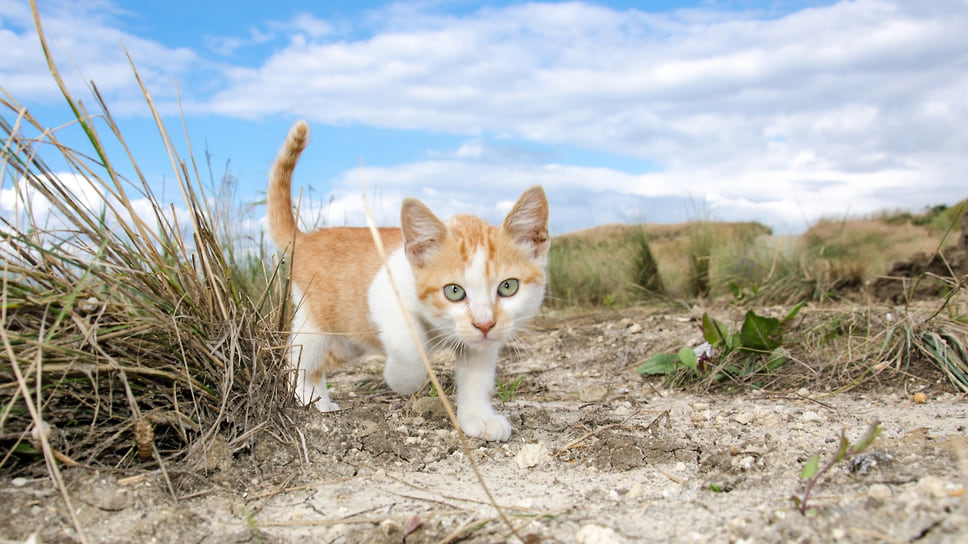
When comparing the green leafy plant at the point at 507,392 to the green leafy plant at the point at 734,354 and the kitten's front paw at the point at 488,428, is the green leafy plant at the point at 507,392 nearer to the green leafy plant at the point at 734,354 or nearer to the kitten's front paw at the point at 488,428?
the kitten's front paw at the point at 488,428

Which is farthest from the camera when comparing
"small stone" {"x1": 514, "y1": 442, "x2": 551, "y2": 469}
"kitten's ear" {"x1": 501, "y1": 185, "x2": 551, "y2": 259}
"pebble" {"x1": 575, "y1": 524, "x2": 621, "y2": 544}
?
"kitten's ear" {"x1": 501, "y1": 185, "x2": 551, "y2": 259}

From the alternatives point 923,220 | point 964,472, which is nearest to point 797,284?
point 964,472

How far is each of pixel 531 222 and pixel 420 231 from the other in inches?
17.6

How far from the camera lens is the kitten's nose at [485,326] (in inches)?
93.0

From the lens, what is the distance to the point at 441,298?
251 centimetres

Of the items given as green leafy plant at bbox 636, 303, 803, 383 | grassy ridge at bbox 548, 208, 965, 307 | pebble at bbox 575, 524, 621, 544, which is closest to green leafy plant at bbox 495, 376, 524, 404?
green leafy plant at bbox 636, 303, 803, 383

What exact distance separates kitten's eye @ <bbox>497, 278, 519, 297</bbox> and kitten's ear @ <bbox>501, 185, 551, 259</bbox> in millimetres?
192

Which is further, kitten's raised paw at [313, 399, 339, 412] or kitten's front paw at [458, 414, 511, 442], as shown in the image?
kitten's raised paw at [313, 399, 339, 412]

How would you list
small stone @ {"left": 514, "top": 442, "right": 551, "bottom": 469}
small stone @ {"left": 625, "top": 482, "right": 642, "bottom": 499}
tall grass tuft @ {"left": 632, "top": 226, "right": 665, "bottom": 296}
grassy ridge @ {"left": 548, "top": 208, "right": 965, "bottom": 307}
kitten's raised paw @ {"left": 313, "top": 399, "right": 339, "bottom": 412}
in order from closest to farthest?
small stone @ {"left": 625, "top": 482, "right": 642, "bottom": 499} < small stone @ {"left": 514, "top": 442, "right": 551, "bottom": 469} < kitten's raised paw @ {"left": 313, "top": 399, "right": 339, "bottom": 412} < grassy ridge @ {"left": 548, "top": 208, "right": 965, "bottom": 307} < tall grass tuft @ {"left": 632, "top": 226, "right": 665, "bottom": 296}

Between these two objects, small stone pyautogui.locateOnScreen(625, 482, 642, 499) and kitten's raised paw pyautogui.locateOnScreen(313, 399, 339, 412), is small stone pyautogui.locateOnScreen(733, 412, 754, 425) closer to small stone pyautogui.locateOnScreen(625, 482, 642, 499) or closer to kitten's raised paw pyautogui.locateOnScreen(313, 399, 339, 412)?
small stone pyautogui.locateOnScreen(625, 482, 642, 499)

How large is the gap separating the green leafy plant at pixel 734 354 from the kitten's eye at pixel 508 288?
3.85 ft

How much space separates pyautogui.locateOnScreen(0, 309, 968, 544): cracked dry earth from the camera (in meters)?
1.60

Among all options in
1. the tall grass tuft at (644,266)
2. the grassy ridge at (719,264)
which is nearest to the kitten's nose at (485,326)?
the grassy ridge at (719,264)

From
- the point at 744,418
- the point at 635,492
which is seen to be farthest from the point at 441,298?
the point at 744,418
